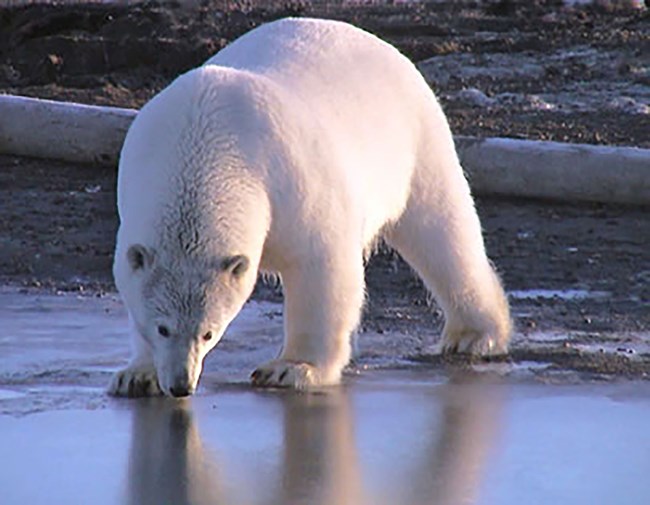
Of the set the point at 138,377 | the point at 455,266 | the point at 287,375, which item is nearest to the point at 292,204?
the point at 287,375

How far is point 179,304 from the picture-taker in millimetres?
5812

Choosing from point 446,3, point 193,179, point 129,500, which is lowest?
point 446,3

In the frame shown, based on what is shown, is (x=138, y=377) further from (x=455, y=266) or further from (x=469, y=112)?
(x=469, y=112)

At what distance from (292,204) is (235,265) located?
0.40 meters

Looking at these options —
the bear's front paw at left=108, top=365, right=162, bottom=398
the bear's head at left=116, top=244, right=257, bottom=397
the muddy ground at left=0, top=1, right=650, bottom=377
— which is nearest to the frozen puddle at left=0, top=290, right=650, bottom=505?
the bear's front paw at left=108, top=365, right=162, bottom=398

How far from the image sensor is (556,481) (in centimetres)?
505

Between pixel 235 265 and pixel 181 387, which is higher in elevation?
pixel 235 265

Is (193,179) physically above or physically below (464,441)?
above

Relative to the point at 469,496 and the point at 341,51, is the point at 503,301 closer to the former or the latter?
the point at 341,51

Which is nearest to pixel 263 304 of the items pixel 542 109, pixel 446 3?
pixel 542 109

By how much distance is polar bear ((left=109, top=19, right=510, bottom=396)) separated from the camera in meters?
5.85

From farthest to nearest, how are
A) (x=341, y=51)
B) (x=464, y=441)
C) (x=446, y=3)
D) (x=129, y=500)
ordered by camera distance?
(x=446, y=3), (x=341, y=51), (x=464, y=441), (x=129, y=500)

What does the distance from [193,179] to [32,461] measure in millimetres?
1105

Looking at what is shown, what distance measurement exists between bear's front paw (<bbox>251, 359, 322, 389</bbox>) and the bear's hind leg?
940mm
